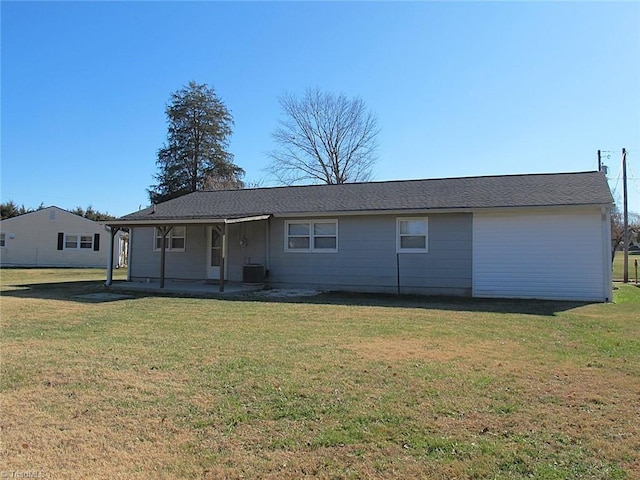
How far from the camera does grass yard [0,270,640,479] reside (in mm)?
3020

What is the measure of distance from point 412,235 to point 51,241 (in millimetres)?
25760

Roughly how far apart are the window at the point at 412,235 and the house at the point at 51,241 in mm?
21835

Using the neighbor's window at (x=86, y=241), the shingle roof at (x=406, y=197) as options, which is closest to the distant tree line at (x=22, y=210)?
the neighbor's window at (x=86, y=241)

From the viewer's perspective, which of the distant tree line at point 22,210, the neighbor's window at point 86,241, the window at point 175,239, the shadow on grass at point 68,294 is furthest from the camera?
the distant tree line at point 22,210

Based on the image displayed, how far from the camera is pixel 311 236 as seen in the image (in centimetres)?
1505

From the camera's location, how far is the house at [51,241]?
29.9 meters

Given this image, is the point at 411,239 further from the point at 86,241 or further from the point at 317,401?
the point at 86,241

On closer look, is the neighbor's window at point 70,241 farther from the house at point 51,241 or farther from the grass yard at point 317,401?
the grass yard at point 317,401

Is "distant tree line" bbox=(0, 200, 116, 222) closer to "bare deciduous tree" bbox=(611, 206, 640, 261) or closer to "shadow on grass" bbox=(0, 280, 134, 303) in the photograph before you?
"shadow on grass" bbox=(0, 280, 134, 303)

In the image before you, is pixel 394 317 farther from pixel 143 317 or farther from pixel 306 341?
pixel 143 317

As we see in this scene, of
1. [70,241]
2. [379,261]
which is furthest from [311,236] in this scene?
[70,241]

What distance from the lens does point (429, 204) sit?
13.6 m

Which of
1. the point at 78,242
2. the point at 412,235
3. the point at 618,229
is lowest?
the point at 412,235

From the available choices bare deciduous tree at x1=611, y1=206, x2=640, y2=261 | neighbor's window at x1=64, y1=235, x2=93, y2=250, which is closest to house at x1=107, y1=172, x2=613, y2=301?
neighbor's window at x1=64, y1=235, x2=93, y2=250
